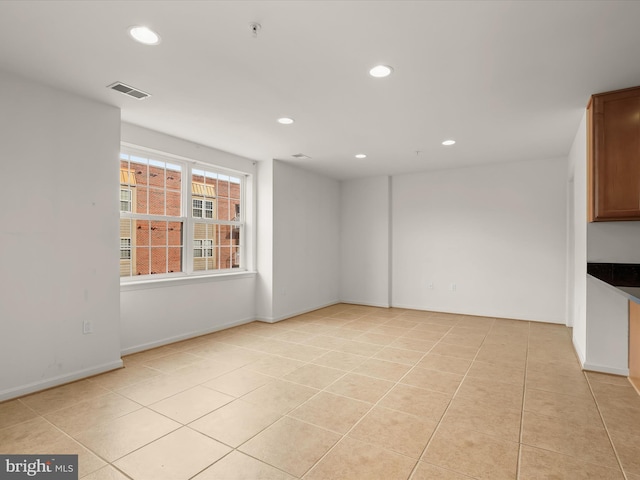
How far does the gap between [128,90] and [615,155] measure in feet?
14.2

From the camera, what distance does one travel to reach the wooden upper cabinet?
3018 mm

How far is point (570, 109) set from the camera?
3488mm

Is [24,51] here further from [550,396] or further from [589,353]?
[589,353]

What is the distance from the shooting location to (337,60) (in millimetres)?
2588

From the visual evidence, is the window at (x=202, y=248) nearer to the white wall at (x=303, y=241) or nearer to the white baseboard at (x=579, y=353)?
the white wall at (x=303, y=241)

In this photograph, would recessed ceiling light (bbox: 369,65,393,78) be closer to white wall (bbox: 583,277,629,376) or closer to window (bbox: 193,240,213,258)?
white wall (bbox: 583,277,629,376)

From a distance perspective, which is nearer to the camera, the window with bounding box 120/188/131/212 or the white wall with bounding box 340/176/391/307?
the window with bounding box 120/188/131/212

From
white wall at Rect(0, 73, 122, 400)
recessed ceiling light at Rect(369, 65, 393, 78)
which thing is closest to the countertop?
recessed ceiling light at Rect(369, 65, 393, 78)

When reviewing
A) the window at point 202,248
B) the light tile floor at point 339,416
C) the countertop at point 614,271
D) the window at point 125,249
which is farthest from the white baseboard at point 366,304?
the window at point 125,249

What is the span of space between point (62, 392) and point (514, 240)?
20.2 ft

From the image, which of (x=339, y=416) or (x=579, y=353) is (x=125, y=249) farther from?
(x=579, y=353)

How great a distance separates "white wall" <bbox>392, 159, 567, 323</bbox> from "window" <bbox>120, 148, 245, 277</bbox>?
3231mm

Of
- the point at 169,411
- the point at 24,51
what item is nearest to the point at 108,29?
the point at 24,51

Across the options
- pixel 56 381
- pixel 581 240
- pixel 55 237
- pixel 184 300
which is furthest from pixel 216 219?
pixel 581 240
